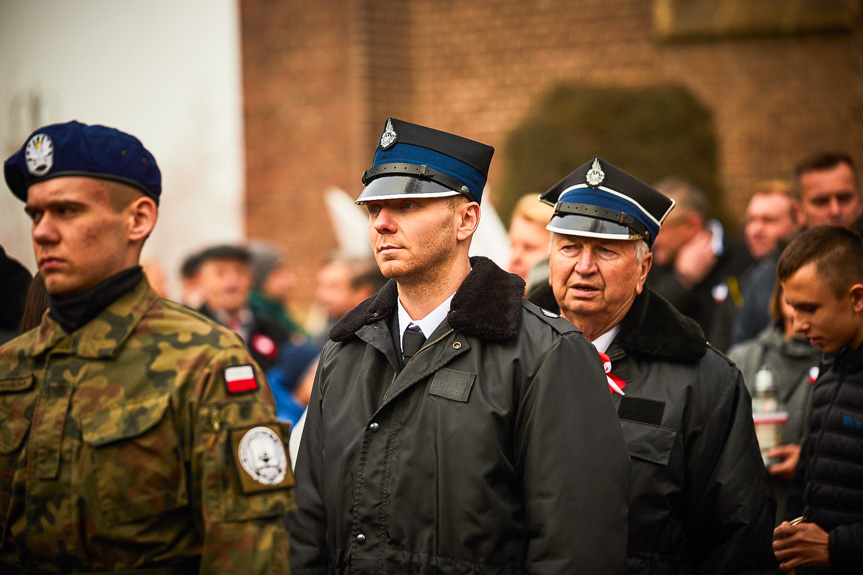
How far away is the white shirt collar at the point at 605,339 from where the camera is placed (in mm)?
3602

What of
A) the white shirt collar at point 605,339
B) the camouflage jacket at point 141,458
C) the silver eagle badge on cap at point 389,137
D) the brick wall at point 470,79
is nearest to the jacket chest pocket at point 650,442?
the white shirt collar at point 605,339

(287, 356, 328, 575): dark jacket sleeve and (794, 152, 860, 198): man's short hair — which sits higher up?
(794, 152, 860, 198): man's short hair

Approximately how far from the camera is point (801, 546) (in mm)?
3482

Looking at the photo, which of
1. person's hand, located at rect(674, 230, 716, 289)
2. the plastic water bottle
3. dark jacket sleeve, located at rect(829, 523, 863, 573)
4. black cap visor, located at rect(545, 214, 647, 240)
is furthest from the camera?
person's hand, located at rect(674, 230, 716, 289)

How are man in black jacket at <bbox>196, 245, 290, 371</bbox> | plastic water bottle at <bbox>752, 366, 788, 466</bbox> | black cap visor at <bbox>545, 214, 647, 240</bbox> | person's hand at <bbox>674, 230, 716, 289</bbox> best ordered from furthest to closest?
man in black jacket at <bbox>196, 245, 290, 371</bbox>, person's hand at <bbox>674, 230, 716, 289</bbox>, plastic water bottle at <bbox>752, 366, 788, 466</bbox>, black cap visor at <bbox>545, 214, 647, 240</bbox>

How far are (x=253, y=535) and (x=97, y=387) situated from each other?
53 centimetres

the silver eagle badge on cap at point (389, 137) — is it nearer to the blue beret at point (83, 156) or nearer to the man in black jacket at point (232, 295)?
the blue beret at point (83, 156)

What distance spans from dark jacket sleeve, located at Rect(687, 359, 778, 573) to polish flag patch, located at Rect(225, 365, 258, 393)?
62.1 inches

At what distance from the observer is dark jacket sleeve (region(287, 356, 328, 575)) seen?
2900 mm

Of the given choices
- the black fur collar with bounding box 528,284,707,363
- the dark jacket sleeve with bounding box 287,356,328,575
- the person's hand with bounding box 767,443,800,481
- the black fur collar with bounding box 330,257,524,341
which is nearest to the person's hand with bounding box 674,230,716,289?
the person's hand with bounding box 767,443,800,481

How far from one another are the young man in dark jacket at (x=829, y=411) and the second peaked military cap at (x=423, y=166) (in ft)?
5.05

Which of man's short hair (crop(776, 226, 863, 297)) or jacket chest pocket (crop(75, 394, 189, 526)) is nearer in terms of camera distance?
jacket chest pocket (crop(75, 394, 189, 526))

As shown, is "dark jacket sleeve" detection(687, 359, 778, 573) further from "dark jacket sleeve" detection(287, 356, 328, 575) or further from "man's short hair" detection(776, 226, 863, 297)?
"dark jacket sleeve" detection(287, 356, 328, 575)

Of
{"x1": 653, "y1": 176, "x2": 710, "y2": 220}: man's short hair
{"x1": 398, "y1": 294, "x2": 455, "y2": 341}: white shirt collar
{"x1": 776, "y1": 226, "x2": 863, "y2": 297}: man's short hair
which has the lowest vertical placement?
{"x1": 398, "y1": 294, "x2": 455, "y2": 341}: white shirt collar
